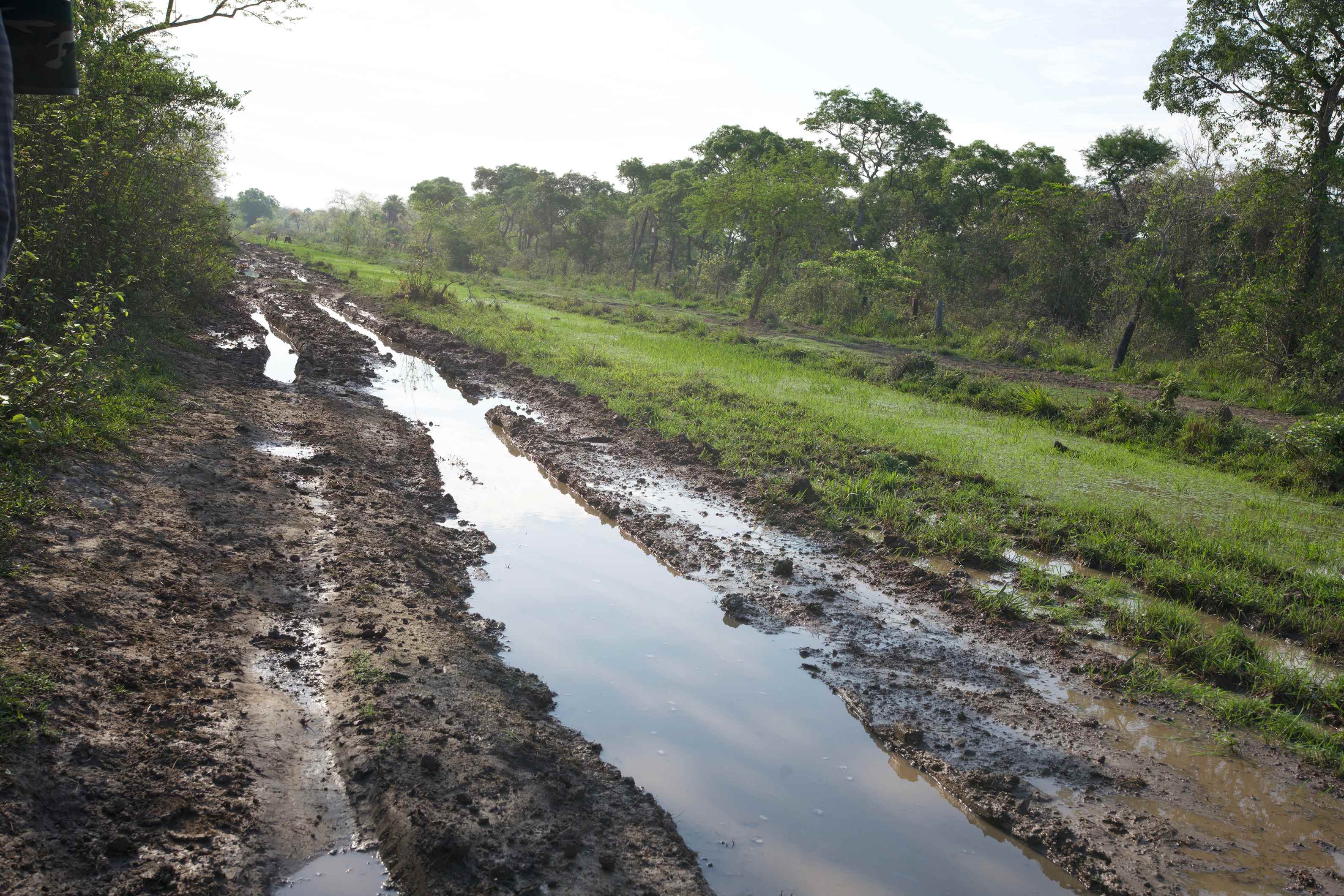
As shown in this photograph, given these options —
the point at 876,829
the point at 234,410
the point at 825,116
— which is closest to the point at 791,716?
the point at 876,829

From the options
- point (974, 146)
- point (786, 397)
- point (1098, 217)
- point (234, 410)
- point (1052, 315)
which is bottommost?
point (234, 410)

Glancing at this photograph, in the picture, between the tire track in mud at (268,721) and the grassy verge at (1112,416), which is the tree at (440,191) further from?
the tire track in mud at (268,721)

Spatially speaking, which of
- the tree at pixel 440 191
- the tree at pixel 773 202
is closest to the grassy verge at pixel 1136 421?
the tree at pixel 773 202

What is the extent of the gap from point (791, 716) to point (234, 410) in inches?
289

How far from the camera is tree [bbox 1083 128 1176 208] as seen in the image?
102ft

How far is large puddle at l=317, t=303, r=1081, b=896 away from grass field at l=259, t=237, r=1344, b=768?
216 cm

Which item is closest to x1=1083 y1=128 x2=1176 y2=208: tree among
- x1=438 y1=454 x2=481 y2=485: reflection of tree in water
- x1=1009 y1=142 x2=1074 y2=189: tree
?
x1=1009 y1=142 x2=1074 y2=189: tree

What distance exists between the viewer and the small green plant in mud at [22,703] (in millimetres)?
2990

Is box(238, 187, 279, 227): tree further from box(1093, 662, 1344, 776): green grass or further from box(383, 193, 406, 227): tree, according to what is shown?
box(1093, 662, 1344, 776): green grass

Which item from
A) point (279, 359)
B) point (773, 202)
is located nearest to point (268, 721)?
point (279, 359)

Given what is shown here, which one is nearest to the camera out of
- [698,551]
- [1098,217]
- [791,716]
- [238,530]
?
[791,716]

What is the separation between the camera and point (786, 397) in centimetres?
1397

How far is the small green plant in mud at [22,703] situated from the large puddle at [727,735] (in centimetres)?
239

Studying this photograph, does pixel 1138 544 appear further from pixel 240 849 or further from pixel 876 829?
pixel 240 849
